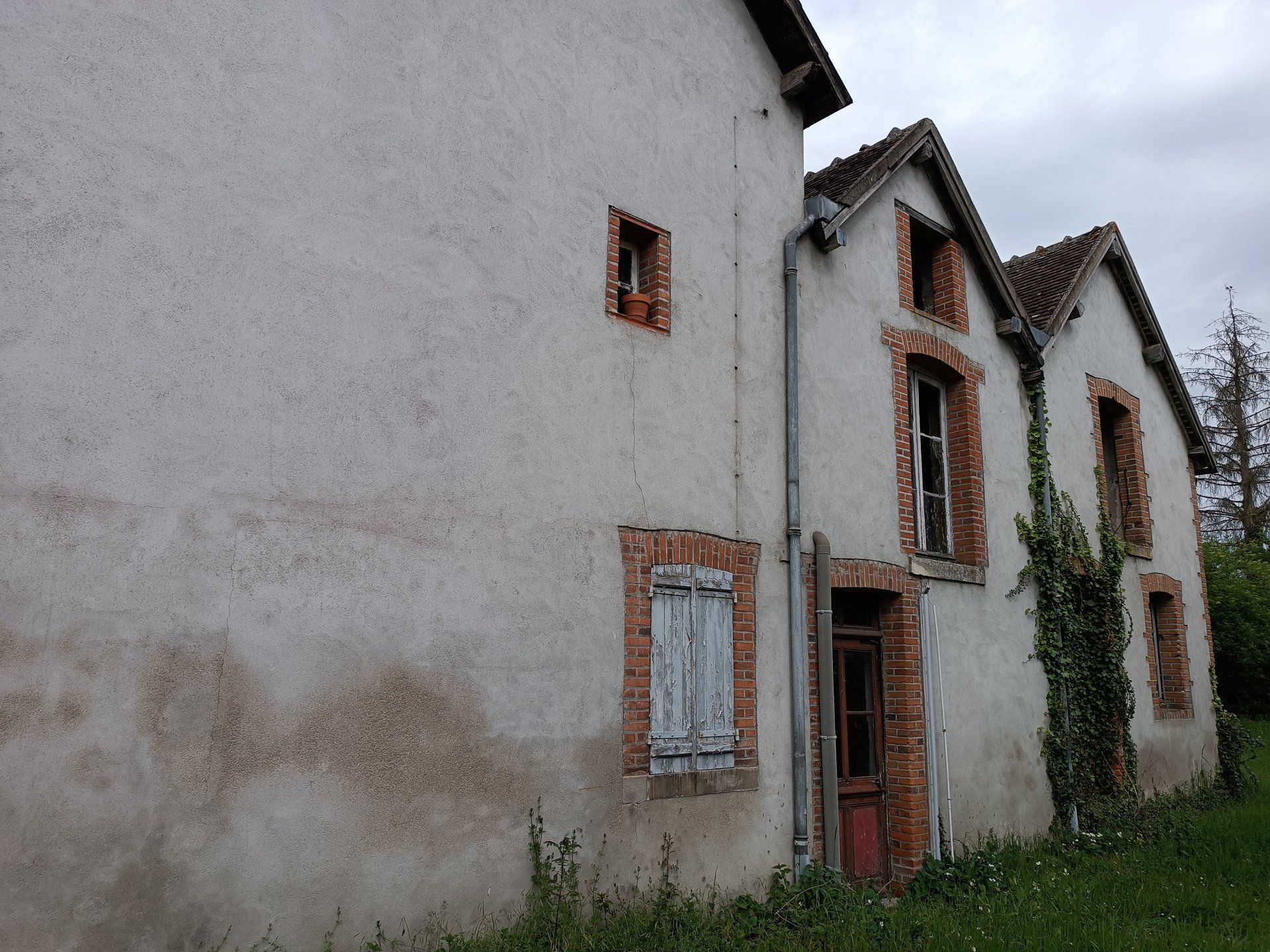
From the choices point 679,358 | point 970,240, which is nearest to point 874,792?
point 679,358

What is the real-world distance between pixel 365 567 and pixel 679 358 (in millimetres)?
2994

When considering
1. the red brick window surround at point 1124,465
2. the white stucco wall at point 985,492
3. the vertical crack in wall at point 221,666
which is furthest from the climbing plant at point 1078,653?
the vertical crack in wall at point 221,666

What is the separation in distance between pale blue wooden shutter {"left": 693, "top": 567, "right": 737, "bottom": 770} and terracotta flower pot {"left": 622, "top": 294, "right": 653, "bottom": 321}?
200 centimetres

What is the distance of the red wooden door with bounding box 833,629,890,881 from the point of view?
25.8 feet

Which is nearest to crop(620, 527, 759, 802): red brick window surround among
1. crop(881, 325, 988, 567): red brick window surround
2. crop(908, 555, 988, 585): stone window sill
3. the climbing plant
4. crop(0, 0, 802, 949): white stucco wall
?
crop(0, 0, 802, 949): white stucco wall

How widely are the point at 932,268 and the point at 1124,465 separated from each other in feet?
15.8

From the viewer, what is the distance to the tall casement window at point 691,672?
638cm

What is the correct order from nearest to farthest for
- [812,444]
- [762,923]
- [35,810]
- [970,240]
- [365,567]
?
[35,810] → [365,567] → [762,923] → [812,444] → [970,240]

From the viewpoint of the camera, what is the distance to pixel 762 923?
6238 millimetres

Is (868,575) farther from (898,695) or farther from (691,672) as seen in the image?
(691,672)

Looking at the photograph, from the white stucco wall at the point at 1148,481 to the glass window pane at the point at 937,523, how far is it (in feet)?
6.93

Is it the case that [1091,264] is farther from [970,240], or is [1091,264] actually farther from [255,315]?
[255,315]

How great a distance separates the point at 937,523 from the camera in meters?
9.48

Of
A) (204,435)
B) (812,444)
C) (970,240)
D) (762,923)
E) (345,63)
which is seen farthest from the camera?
(970,240)
